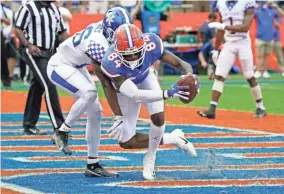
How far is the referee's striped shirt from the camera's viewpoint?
31.8 feet

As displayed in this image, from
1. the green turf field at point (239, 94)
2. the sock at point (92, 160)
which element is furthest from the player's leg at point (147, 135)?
the green turf field at point (239, 94)

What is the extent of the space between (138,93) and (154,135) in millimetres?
547

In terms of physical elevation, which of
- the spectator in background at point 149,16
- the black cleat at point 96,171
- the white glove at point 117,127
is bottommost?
the spectator in background at point 149,16

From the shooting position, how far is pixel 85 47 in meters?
6.87

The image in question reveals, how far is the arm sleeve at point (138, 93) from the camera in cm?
629

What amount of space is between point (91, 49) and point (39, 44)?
3.06 meters

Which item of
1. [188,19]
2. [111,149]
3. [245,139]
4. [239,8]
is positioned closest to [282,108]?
[239,8]

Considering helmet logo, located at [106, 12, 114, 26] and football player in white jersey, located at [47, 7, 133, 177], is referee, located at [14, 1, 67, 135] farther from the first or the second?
helmet logo, located at [106, 12, 114, 26]

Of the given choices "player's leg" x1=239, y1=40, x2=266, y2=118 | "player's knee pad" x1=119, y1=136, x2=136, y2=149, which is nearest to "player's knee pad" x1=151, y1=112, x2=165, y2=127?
"player's knee pad" x1=119, y1=136, x2=136, y2=149

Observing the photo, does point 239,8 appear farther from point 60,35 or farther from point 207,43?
point 207,43

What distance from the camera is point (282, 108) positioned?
12.7 metres

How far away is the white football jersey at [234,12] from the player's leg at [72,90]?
13.2ft

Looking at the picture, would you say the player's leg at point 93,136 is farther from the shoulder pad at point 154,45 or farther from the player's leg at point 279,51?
the player's leg at point 279,51

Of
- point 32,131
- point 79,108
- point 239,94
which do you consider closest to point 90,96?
point 79,108
